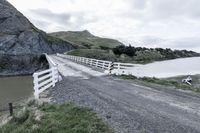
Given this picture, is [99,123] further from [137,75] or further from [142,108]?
[137,75]

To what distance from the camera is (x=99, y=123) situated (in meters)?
7.53

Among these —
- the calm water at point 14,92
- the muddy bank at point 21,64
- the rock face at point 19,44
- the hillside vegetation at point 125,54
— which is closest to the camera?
the calm water at point 14,92

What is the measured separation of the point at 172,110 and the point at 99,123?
121 inches

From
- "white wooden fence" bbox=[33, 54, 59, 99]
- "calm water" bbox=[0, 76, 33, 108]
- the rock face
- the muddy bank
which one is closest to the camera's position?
"white wooden fence" bbox=[33, 54, 59, 99]

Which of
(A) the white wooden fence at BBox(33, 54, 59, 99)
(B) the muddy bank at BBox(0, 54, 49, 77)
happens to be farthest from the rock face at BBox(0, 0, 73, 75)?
(A) the white wooden fence at BBox(33, 54, 59, 99)

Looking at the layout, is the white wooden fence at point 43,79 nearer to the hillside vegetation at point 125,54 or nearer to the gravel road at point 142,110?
the gravel road at point 142,110

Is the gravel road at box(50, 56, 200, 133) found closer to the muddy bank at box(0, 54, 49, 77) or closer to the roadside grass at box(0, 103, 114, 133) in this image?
the roadside grass at box(0, 103, 114, 133)

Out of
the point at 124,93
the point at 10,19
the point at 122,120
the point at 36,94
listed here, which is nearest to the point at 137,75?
the point at 124,93

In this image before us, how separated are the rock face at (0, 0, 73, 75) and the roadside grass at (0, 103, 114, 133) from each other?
62032 mm

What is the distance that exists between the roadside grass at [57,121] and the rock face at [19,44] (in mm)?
62032

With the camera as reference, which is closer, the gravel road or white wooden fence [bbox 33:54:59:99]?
the gravel road

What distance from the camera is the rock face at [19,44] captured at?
74812mm

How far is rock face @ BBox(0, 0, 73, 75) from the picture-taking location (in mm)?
74812

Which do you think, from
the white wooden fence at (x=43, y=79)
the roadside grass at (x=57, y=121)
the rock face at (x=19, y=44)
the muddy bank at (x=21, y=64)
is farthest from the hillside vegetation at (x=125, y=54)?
the roadside grass at (x=57, y=121)
